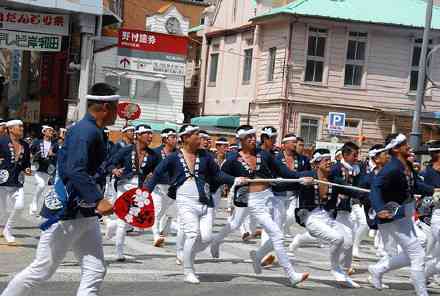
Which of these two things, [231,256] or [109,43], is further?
[109,43]

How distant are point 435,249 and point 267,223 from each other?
2.39 m

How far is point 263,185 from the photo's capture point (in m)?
10.9

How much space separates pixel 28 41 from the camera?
33.4m

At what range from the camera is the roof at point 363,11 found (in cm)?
3475

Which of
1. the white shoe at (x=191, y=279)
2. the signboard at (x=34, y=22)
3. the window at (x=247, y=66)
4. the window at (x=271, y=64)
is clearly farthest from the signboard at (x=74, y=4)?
the white shoe at (x=191, y=279)

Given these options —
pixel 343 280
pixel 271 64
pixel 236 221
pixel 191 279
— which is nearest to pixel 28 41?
pixel 271 64

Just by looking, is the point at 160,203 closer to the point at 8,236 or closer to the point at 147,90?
the point at 8,236

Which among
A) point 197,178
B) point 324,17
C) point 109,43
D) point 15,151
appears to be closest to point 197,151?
point 197,178

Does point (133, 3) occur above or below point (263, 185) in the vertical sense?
above

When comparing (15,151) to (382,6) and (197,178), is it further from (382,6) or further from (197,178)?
(382,6)

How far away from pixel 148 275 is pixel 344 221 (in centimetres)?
341

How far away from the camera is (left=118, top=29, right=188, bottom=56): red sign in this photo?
4200cm

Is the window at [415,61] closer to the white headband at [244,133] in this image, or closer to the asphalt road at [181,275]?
the asphalt road at [181,275]

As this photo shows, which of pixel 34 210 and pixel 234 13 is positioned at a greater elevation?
pixel 234 13
